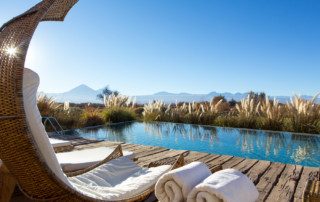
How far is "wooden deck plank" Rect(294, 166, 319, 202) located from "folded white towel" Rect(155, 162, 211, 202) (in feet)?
3.70

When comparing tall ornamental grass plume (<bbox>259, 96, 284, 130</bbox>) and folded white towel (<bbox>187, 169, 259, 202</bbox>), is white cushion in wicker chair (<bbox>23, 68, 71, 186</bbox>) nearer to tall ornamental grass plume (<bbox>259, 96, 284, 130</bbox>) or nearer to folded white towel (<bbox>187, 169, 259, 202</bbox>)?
folded white towel (<bbox>187, 169, 259, 202</bbox>)

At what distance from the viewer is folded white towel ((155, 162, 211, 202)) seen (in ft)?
4.00

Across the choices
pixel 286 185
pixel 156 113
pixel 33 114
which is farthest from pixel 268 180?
pixel 156 113

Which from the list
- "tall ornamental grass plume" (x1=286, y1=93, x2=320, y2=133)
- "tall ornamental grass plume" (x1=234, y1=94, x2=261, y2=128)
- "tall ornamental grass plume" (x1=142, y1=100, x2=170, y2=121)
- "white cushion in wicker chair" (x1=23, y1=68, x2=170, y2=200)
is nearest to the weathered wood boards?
"white cushion in wicker chair" (x1=23, y1=68, x2=170, y2=200)

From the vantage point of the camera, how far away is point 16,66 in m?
0.89

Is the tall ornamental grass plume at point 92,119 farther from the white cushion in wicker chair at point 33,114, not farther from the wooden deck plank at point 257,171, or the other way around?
the white cushion in wicker chair at point 33,114

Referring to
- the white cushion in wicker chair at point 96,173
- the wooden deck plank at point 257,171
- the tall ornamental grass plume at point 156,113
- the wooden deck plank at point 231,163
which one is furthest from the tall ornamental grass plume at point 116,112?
the white cushion in wicker chair at point 96,173

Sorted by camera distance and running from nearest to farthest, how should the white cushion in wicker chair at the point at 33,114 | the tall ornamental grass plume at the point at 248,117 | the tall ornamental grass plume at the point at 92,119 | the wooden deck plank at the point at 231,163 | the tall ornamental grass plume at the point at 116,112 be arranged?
the white cushion in wicker chair at the point at 33,114
the wooden deck plank at the point at 231,163
the tall ornamental grass plume at the point at 248,117
the tall ornamental grass plume at the point at 92,119
the tall ornamental grass plume at the point at 116,112

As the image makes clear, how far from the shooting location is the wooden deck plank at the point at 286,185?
74.9 inches

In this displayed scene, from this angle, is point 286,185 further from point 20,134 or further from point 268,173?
point 20,134

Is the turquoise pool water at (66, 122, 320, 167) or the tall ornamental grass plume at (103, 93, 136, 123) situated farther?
the tall ornamental grass plume at (103, 93, 136, 123)

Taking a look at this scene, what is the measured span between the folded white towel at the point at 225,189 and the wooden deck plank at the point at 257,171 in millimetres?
1168

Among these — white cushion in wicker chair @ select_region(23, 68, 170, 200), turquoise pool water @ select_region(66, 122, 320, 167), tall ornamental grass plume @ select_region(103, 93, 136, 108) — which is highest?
tall ornamental grass plume @ select_region(103, 93, 136, 108)

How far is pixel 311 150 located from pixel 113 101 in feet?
20.5
